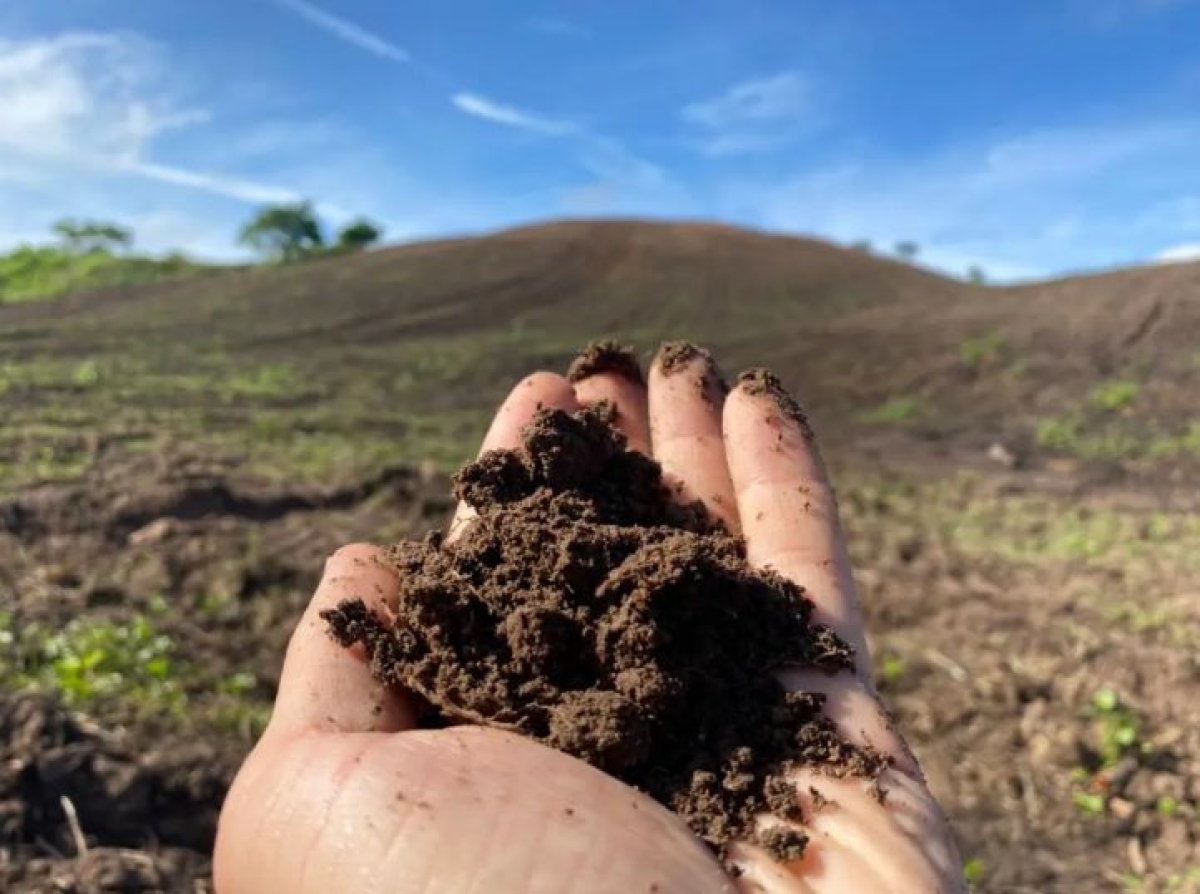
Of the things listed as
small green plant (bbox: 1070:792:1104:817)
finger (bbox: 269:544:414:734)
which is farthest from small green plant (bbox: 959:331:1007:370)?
finger (bbox: 269:544:414:734)

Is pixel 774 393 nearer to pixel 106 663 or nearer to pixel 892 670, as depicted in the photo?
pixel 892 670

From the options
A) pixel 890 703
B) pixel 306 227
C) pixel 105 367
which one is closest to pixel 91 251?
pixel 306 227

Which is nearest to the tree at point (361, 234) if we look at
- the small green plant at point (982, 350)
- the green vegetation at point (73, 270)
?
the green vegetation at point (73, 270)

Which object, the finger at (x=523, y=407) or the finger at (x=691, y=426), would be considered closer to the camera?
the finger at (x=523, y=407)

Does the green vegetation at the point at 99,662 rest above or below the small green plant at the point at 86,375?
below

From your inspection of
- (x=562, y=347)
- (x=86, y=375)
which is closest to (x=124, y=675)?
(x=86, y=375)

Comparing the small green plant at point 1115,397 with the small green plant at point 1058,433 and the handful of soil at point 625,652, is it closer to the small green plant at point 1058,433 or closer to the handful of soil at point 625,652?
the small green plant at point 1058,433

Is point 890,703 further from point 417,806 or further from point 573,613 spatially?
point 417,806
